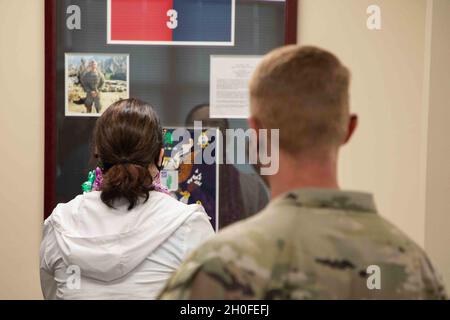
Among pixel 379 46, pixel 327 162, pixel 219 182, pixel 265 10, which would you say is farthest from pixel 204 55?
pixel 327 162

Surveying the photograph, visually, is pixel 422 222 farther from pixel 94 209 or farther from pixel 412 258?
pixel 412 258

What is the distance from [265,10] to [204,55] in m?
0.28

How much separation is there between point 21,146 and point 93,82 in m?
0.36

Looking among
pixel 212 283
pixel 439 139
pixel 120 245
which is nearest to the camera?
pixel 212 283

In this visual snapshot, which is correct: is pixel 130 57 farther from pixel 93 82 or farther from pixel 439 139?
pixel 439 139

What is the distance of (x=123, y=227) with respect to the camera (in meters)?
1.46

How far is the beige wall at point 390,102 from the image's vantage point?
90.1 inches

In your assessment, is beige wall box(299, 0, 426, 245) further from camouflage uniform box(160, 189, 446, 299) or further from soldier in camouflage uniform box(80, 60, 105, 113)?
camouflage uniform box(160, 189, 446, 299)

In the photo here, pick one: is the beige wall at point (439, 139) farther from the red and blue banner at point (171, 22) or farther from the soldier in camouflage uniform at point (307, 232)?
the soldier in camouflage uniform at point (307, 232)

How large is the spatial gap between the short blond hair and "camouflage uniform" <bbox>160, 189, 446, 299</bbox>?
0.26ft

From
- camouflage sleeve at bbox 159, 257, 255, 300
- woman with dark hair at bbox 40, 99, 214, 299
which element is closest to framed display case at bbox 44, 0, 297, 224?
woman with dark hair at bbox 40, 99, 214, 299

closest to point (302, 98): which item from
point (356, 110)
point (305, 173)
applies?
point (305, 173)

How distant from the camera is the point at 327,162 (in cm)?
85

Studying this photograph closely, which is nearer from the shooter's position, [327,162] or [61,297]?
[327,162]
